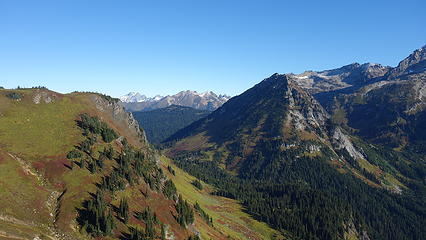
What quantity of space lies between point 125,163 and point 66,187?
2840 cm

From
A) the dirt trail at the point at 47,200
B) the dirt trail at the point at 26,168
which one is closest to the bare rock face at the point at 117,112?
the dirt trail at the point at 26,168

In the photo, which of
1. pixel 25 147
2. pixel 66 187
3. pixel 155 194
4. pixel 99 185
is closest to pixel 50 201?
pixel 66 187

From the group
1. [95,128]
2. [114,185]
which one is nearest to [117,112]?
[95,128]

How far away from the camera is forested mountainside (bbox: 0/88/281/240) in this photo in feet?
257

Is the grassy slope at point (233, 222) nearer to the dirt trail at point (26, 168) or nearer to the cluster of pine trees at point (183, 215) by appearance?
the cluster of pine trees at point (183, 215)

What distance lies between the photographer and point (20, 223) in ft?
236

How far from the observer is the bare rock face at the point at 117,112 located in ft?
570

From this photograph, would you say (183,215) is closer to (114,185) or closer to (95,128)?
(114,185)

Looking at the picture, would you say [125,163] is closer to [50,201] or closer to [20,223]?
[50,201]

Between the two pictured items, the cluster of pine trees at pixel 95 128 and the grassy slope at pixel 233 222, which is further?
the grassy slope at pixel 233 222

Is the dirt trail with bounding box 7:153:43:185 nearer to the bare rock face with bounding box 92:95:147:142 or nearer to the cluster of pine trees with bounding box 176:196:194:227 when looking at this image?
the cluster of pine trees with bounding box 176:196:194:227

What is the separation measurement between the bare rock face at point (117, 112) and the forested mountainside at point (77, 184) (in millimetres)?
9309

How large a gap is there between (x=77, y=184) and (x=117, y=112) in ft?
310

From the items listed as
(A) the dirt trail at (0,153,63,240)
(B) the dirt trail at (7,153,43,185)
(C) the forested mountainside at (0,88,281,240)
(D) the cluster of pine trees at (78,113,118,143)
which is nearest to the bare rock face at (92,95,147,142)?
(C) the forested mountainside at (0,88,281,240)
